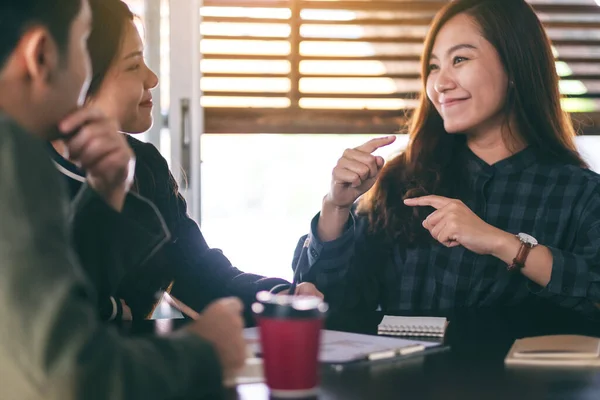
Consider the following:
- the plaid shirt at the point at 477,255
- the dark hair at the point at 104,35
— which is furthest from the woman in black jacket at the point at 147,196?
the plaid shirt at the point at 477,255

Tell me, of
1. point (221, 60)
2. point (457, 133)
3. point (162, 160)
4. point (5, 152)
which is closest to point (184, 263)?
point (162, 160)

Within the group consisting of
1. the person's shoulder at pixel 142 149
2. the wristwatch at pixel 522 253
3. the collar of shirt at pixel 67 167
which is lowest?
the wristwatch at pixel 522 253

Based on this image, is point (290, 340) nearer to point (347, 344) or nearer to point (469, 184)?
point (347, 344)

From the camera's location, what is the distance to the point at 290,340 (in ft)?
2.90

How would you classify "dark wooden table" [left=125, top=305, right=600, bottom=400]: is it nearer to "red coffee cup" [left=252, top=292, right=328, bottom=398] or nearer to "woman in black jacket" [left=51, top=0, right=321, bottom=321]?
"red coffee cup" [left=252, top=292, right=328, bottom=398]

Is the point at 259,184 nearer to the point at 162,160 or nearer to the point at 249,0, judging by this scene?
the point at 249,0

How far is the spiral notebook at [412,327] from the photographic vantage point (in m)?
1.37

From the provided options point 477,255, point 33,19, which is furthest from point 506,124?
point 33,19

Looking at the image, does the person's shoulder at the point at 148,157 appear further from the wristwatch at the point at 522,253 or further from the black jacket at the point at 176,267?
the wristwatch at the point at 522,253

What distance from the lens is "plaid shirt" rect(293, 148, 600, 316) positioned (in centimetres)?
195

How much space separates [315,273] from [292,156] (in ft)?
5.04

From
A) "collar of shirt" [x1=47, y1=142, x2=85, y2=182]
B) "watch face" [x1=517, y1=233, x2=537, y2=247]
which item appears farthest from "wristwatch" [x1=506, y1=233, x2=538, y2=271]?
"collar of shirt" [x1=47, y1=142, x2=85, y2=182]

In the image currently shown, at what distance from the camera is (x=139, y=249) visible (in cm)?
119

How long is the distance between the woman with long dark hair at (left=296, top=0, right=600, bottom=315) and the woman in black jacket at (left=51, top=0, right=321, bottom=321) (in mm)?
263
